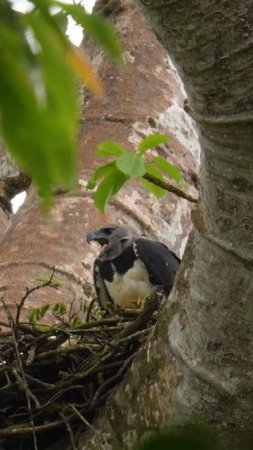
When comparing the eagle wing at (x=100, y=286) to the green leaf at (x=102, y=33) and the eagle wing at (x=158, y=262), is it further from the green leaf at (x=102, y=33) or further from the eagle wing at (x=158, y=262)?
the green leaf at (x=102, y=33)

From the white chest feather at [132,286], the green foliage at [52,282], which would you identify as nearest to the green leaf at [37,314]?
the green foliage at [52,282]

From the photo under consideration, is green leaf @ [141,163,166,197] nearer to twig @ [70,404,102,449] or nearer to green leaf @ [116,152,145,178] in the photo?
green leaf @ [116,152,145,178]

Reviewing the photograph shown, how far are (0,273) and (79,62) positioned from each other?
3142 mm

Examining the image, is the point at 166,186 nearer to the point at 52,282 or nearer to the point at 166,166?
the point at 166,166

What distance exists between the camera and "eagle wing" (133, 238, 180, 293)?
128 inches

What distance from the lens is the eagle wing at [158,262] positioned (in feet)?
10.7

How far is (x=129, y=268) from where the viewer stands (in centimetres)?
343

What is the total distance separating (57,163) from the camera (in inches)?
16.9

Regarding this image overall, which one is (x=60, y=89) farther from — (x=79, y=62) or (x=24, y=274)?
(x=24, y=274)

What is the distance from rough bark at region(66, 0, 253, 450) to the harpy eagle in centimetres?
118

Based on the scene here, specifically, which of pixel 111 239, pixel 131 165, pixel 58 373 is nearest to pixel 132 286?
pixel 111 239

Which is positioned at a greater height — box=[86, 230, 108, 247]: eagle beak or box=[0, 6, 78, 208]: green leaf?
box=[0, 6, 78, 208]: green leaf

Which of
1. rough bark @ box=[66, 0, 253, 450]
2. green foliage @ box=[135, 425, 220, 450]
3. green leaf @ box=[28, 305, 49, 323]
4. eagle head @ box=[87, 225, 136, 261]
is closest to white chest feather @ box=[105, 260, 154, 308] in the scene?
eagle head @ box=[87, 225, 136, 261]

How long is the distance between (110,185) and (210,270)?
2.10ft
